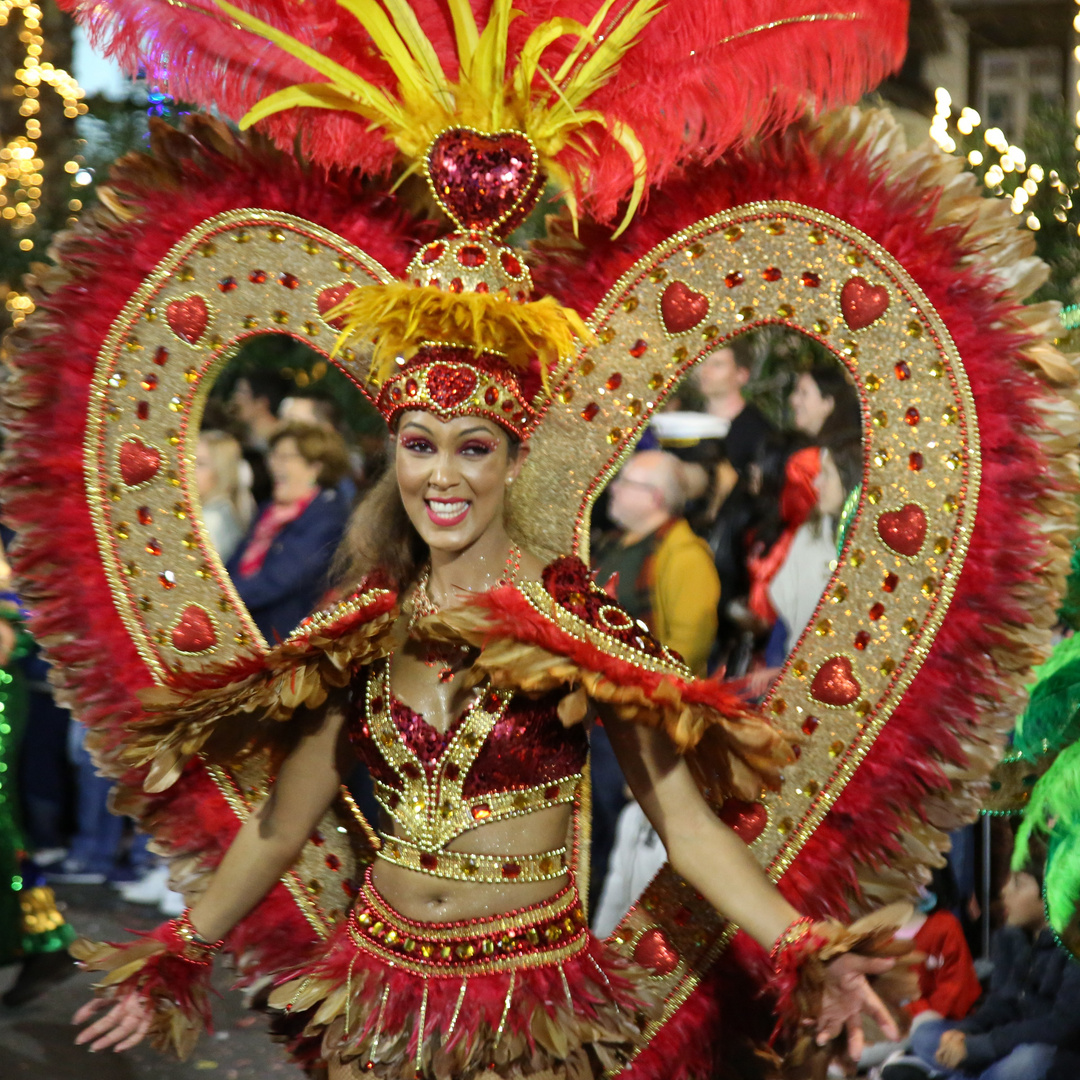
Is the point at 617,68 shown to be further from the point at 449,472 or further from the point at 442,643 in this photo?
the point at 442,643

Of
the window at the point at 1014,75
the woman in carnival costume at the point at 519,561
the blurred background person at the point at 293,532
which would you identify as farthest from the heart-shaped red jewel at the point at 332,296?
the window at the point at 1014,75

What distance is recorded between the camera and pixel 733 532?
169 inches

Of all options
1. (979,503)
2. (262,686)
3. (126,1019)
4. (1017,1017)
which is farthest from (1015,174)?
(126,1019)

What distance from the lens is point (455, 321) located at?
Answer: 211cm

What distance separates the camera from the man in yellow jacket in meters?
3.62

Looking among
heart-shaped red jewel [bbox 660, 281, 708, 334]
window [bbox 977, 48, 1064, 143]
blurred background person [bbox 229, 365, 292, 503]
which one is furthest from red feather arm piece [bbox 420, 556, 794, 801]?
window [bbox 977, 48, 1064, 143]

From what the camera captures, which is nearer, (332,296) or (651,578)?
(332,296)

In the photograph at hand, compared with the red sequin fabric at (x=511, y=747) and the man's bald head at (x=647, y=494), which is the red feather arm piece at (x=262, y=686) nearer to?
the red sequin fabric at (x=511, y=747)

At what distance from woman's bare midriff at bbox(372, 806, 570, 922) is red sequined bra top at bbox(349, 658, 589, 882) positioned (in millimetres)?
11

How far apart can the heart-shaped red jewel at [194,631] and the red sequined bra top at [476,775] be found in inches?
23.4

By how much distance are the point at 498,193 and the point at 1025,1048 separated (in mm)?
2282

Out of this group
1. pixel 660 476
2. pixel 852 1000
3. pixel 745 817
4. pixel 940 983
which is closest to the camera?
pixel 852 1000

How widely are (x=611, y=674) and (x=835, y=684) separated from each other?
0.52m

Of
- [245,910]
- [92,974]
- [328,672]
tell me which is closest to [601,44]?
[328,672]
